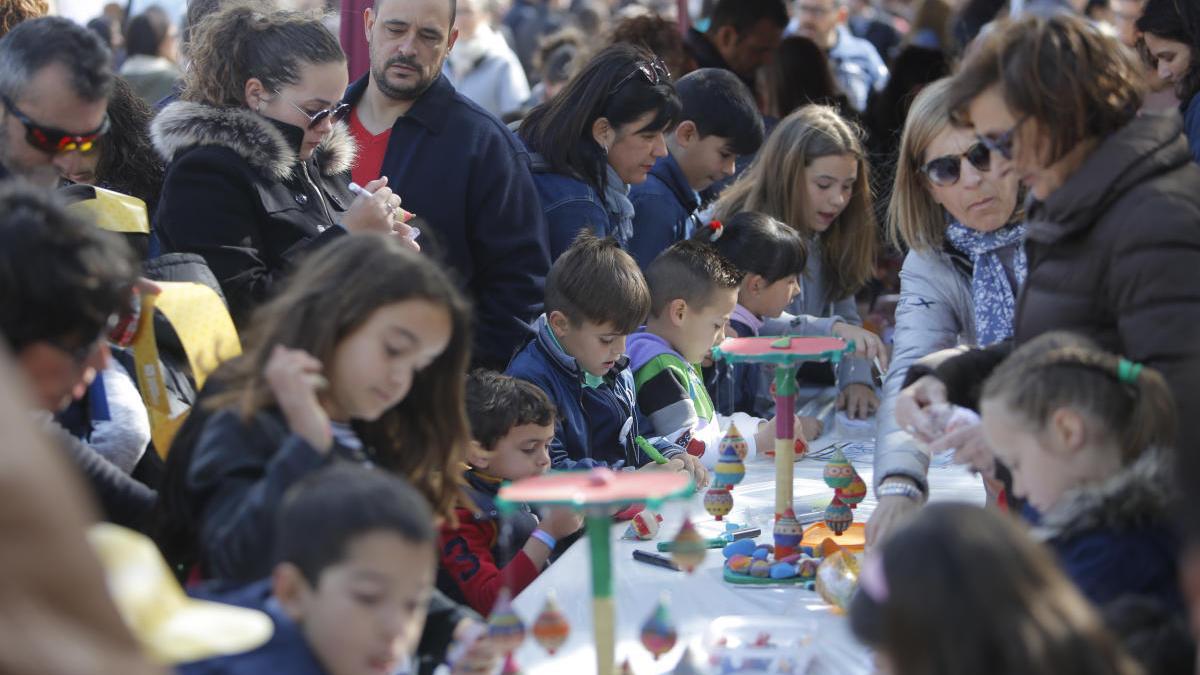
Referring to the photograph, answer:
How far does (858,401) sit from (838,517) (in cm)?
156

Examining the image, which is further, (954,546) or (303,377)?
(303,377)

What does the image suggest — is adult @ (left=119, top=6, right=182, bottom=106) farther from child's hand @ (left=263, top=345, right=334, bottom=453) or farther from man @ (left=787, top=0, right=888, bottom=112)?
child's hand @ (left=263, top=345, right=334, bottom=453)

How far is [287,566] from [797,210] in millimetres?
3322

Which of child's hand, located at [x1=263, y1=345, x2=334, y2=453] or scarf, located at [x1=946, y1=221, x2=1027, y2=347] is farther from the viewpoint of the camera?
scarf, located at [x1=946, y1=221, x2=1027, y2=347]

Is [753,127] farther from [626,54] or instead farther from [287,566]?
[287,566]

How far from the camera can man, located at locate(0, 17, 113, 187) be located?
8.98 ft

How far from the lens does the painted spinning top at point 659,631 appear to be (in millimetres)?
2240

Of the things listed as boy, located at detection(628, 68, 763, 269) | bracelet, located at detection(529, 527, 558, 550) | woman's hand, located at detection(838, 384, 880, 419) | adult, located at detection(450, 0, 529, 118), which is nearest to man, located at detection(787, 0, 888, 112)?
adult, located at detection(450, 0, 529, 118)

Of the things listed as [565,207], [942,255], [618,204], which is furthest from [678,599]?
[618,204]

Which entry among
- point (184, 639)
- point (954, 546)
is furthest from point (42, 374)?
point (954, 546)

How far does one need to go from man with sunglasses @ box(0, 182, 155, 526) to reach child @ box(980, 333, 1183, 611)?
4.49ft

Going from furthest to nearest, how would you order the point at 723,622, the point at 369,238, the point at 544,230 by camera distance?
the point at 544,230, the point at 723,622, the point at 369,238

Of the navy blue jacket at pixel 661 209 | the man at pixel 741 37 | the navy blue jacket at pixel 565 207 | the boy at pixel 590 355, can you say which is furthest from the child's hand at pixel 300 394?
the man at pixel 741 37

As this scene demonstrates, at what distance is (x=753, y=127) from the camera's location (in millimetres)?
5059
